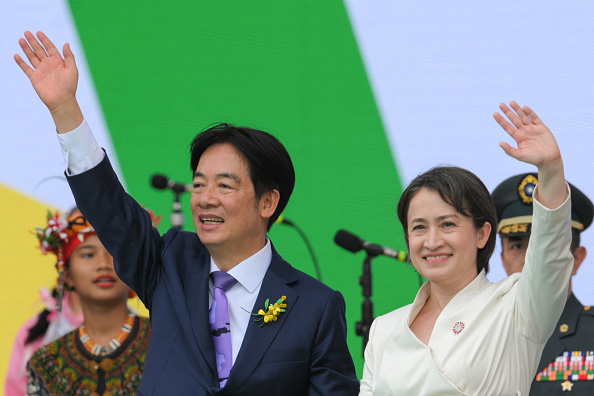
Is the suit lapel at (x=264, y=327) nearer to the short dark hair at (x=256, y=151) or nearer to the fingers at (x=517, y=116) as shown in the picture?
the short dark hair at (x=256, y=151)

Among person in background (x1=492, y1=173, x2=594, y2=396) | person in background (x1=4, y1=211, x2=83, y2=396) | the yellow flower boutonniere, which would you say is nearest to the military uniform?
person in background (x1=492, y1=173, x2=594, y2=396)

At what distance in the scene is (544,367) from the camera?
3.23 m

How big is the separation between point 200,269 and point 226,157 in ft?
1.11

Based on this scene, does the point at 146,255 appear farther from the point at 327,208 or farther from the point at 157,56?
the point at 157,56

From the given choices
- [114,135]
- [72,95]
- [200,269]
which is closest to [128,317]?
[114,135]

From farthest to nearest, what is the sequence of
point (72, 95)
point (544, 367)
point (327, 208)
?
point (327, 208), point (544, 367), point (72, 95)

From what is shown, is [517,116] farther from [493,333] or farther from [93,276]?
[93,276]

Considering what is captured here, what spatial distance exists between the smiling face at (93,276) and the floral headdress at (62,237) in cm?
3

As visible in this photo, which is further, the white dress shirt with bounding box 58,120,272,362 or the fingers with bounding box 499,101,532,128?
the white dress shirt with bounding box 58,120,272,362

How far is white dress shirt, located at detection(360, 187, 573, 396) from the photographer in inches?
87.8

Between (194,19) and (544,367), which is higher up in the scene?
(194,19)

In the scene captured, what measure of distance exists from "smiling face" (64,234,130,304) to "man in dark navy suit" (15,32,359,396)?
3.66 ft

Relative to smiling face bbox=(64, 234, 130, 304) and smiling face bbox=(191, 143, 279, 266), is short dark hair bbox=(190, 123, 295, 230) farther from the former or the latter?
smiling face bbox=(64, 234, 130, 304)

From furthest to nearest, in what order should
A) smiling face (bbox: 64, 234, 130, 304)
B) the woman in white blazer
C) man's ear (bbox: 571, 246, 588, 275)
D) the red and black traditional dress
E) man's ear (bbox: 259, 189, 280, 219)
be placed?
smiling face (bbox: 64, 234, 130, 304), the red and black traditional dress, man's ear (bbox: 571, 246, 588, 275), man's ear (bbox: 259, 189, 280, 219), the woman in white blazer
